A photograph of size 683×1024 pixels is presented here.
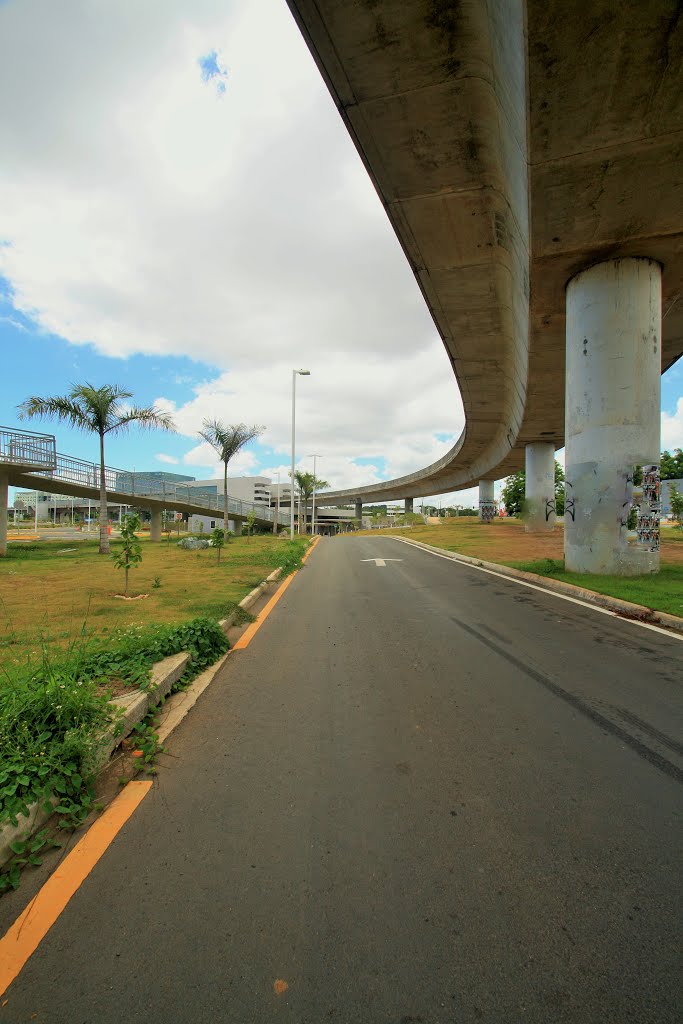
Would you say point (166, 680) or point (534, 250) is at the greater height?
point (534, 250)

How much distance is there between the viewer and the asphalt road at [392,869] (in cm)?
175

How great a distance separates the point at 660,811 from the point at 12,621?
24.9ft

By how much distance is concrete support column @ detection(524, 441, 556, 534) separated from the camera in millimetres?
33719

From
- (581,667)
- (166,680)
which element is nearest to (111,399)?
(166,680)

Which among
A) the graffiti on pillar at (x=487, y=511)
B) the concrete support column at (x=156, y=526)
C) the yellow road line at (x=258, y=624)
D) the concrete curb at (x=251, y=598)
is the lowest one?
the yellow road line at (x=258, y=624)

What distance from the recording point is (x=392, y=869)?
7.66ft

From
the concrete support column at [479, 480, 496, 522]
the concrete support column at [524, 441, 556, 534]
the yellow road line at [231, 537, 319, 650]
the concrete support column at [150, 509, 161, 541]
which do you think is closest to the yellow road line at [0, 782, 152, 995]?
the yellow road line at [231, 537, 319, 650]

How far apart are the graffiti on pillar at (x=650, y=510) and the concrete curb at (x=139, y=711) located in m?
9.82

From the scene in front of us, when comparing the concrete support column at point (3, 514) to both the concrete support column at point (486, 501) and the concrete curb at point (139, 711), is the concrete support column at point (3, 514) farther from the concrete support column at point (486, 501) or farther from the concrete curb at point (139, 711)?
the concrete support column at point (486, 501)

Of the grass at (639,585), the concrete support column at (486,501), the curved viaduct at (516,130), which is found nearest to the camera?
the curved viaduct at (516,130)

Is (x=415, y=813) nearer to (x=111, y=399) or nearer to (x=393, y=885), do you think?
→ (x=393, y=885)

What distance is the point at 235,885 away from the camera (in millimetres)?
2244

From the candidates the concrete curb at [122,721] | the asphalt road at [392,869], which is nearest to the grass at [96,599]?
the concrete curb at [122,721]

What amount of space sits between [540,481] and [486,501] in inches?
796
